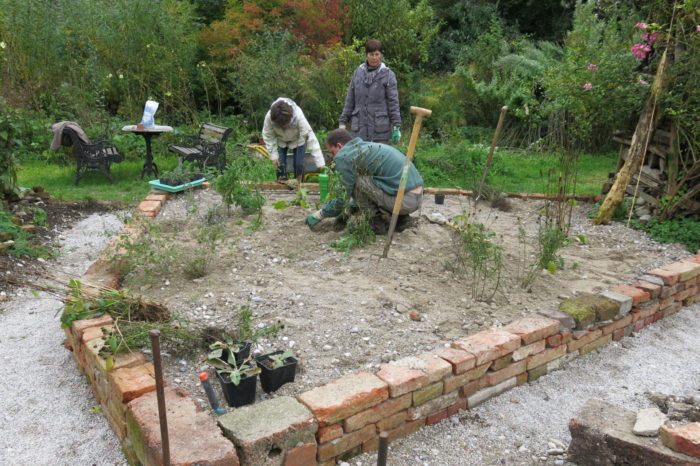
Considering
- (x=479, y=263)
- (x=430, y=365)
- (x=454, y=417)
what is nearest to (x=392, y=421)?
(x=430, y=365)

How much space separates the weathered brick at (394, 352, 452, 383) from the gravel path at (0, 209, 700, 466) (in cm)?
31

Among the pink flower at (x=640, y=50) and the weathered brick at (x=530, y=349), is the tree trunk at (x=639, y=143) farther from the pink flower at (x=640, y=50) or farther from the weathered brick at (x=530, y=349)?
the weathered brick at (x=530, y=349)

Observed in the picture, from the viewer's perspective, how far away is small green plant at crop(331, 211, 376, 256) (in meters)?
4.69

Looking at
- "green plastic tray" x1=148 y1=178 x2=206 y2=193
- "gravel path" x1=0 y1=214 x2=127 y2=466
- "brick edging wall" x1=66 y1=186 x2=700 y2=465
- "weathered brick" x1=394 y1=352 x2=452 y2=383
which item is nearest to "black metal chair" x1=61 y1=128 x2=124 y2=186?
"green plastic tray" x1=148 y1=178 x2=206 y2=193

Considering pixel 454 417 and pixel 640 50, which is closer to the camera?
pixel 454 417

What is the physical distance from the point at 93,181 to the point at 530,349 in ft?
21.2

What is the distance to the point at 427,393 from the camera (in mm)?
3029

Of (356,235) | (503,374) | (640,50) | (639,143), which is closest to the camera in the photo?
(503,374)

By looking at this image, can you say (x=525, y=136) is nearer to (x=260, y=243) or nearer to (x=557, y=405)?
(x=260, y=243)

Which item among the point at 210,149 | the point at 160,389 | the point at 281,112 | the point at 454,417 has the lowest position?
the point at 454,417

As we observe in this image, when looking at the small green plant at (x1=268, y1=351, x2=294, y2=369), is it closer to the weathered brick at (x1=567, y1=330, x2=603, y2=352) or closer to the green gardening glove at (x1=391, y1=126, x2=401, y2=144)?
the weathered brick at (x1=567, y1=330, x2=603, y2=352)

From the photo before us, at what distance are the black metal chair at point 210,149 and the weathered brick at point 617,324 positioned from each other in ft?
16.3

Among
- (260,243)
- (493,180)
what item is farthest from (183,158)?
(493,180)

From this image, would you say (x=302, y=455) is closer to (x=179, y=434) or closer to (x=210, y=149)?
(x=179, y=434)
